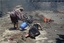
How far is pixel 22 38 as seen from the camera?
461 inches

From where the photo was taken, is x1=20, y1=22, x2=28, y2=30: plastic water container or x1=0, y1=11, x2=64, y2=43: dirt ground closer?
x1=0, y1=11, x2=64, y2=43: dirt ground

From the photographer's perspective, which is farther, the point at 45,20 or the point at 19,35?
the point at 45,20

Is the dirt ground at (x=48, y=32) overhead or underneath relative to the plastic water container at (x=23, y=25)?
underneath

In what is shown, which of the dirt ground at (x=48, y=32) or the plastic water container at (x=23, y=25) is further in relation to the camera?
the plastic water container at (x=23, y=25)

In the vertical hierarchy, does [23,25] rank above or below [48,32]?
above

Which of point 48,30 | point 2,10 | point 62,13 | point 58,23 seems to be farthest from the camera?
point 2,10

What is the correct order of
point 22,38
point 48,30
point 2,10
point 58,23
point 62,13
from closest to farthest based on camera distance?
point 22,38 → point 48,30 → point 58,23 → point 62,13 → point 2,10

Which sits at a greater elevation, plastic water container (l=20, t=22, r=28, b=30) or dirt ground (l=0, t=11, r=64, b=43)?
plastic water container (l=20, t=22, r=28, b=30)

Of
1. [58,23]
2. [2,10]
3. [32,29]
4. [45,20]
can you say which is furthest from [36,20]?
[2,10]

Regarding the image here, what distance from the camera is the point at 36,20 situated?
15852 mm

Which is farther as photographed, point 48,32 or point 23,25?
point 23,25

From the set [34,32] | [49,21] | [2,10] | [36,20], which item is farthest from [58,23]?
[2,10]

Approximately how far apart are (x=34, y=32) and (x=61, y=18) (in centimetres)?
522

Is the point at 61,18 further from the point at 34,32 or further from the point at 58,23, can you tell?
the point at 34,32
